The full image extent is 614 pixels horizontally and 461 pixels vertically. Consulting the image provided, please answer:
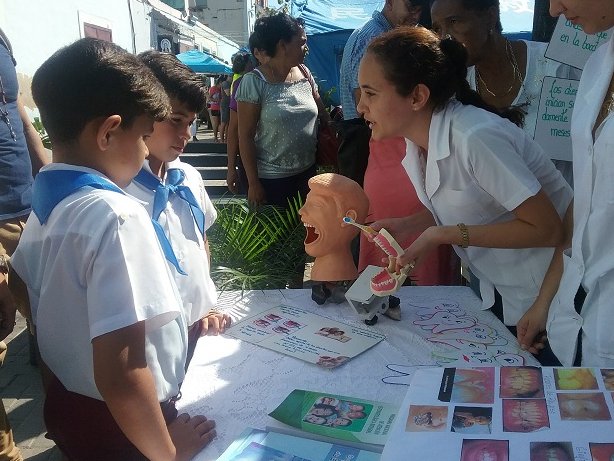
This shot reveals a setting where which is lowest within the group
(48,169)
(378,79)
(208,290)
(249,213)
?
(249,213)

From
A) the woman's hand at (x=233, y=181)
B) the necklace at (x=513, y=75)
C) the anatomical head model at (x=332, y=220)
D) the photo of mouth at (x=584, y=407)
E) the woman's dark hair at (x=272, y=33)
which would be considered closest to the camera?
the photo of mouth at (x=584, y=407)

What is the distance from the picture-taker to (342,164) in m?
3.05

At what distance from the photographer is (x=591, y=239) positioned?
4.00ft

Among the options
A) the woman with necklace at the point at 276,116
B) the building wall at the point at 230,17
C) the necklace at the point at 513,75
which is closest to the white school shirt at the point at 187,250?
the necklace at the point at 513,75

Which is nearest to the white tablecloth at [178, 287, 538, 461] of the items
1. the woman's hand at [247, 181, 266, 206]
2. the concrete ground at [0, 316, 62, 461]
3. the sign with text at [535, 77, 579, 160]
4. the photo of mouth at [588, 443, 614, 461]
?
the photo of mouth at [588, 443, 614, 461]

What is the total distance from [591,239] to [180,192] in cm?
103

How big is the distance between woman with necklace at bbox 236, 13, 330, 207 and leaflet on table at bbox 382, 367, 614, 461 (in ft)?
7.72

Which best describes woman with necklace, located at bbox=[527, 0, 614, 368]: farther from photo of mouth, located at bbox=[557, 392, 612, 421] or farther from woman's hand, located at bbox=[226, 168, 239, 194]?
woman's hand, located at bbox=[226, 168, 239, 194]

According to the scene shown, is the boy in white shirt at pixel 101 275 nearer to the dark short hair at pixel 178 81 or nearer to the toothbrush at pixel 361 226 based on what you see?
the dark short hair at pixel 178 81

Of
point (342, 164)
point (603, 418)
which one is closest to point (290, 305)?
point (603, 418)

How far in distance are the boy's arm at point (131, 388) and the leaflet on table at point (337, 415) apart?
236 mm

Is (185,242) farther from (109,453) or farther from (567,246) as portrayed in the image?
(567,246)

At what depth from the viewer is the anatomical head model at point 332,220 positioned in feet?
5.68

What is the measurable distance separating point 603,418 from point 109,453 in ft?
3.04
